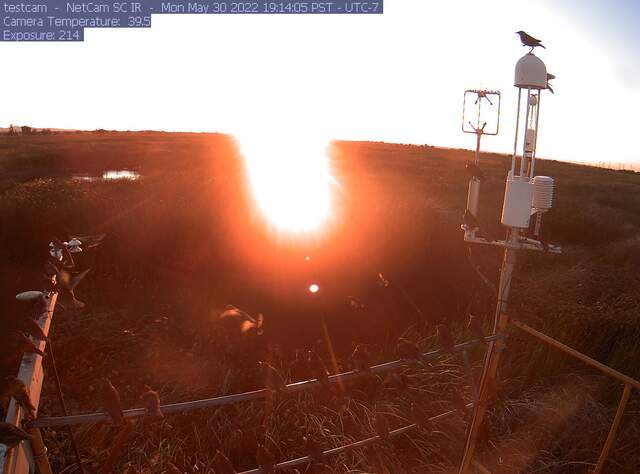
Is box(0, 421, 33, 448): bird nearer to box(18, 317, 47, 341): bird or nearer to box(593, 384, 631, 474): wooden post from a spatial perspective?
box(18, 317, 47, 341): bird

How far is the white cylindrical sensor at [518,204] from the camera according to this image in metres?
4.29

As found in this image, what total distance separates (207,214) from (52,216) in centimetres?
390

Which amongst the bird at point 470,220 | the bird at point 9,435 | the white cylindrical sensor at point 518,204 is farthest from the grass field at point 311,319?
the bird at point 9,435

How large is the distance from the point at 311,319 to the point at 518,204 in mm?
4451

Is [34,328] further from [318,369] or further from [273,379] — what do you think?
[318,369]

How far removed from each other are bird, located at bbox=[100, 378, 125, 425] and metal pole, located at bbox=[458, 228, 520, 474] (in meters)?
3.07

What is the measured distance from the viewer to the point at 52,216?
38.2ft

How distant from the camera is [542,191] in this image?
14.7ft

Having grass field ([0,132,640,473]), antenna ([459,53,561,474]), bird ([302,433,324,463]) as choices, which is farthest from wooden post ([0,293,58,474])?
antenna ([459,53,561,474])

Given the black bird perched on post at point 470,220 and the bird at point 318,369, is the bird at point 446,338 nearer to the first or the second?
the bird at point 318,369

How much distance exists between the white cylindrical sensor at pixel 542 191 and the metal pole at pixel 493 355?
41cm

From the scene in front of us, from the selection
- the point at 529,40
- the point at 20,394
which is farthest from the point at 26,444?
the point at 529,40

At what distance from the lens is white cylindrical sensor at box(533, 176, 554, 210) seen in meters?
4.48

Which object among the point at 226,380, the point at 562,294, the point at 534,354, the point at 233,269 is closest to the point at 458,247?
the point at 562,294
